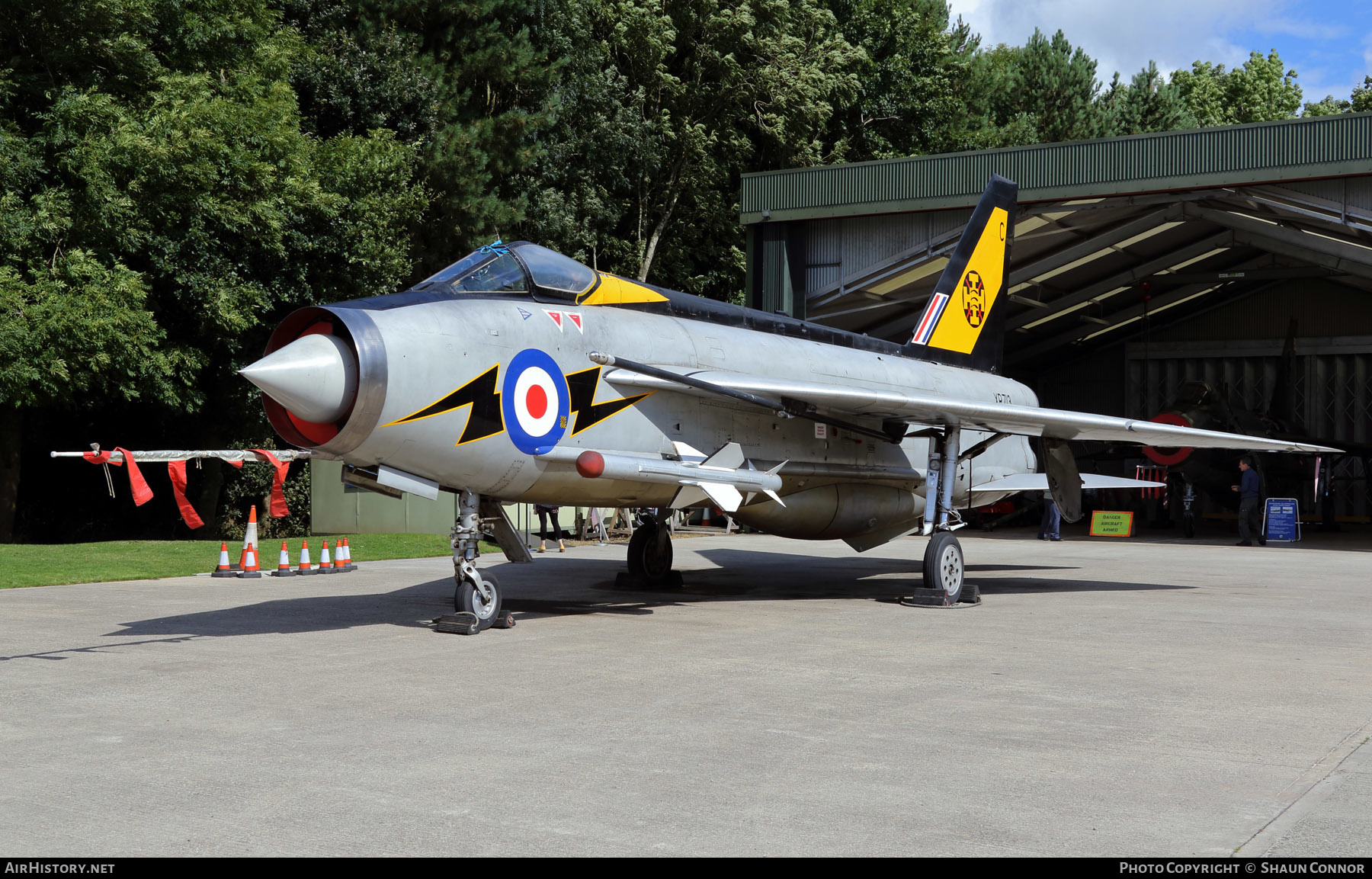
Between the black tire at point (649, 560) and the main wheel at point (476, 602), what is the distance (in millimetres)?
3895

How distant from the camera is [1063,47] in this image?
5462 centimetres

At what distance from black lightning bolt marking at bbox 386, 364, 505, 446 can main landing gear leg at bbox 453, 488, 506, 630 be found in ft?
2.22

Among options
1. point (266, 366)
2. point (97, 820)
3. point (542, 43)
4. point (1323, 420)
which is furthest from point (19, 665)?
point (1323, 420)

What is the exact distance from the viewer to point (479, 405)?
9477 mm

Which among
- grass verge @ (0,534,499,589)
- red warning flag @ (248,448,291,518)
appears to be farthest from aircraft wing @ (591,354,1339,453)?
grass verge @ (0,534,499,589)

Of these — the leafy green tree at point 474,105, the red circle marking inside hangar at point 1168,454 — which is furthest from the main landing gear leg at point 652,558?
the leafy green tree at point 474,105

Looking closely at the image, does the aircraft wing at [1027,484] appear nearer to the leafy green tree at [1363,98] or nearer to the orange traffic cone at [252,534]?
the orange traffic cone at [252,534]

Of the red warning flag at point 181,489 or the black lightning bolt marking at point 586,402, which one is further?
the red warning flag at point 181,489

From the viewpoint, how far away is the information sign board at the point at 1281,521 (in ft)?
86.1

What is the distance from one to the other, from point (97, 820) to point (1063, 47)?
2263 inches

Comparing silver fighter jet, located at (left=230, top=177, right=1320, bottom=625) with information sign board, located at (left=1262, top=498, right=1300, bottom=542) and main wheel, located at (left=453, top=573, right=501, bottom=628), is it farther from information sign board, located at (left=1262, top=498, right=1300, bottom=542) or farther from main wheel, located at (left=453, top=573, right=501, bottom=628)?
information sign board, located at (left=1262, top=498, right=1300, bottom=542)

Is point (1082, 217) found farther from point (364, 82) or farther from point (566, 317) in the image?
point (566, 317)

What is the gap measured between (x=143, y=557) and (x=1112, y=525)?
21.3 m

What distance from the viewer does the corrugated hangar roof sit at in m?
21.4
